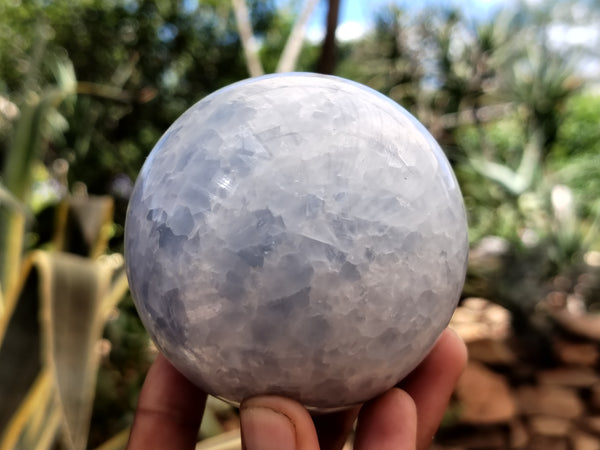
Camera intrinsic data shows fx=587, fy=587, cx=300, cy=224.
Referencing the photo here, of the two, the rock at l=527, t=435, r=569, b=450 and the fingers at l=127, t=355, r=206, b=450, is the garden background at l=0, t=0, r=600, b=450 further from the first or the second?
the fingers at l=127, t=355, r=206, b=450

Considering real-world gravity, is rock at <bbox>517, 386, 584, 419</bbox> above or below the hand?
below

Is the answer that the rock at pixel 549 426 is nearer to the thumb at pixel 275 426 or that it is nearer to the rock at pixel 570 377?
the rock at pixel 570 377

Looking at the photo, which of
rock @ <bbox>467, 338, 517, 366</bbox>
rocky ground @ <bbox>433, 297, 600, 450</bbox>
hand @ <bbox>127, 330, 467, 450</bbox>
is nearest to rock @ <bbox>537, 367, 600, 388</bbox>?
rocky ground @ <bbox>433, 297, 600, 450</bbox>

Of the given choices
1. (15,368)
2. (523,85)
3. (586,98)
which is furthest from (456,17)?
(15,368)

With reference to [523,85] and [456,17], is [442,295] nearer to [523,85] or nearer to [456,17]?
[523,85]

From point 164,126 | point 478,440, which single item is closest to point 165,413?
point 478,440
